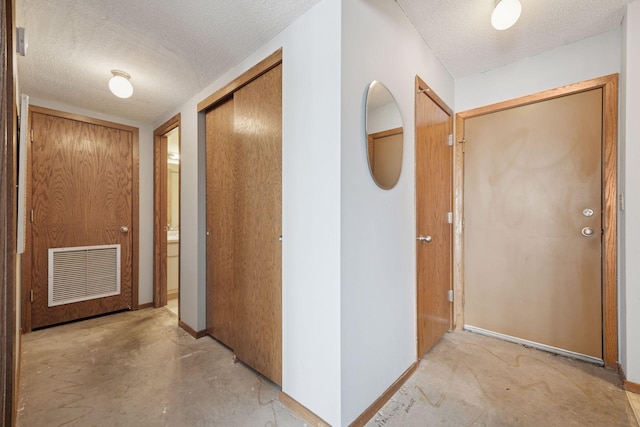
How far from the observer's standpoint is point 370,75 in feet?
4.92

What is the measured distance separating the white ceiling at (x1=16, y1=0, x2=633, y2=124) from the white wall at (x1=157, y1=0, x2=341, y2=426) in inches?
9.6

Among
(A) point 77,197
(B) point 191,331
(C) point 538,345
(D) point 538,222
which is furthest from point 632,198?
(A) point 77,197

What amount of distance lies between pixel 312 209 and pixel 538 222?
1943mm

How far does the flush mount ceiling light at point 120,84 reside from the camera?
7.13ft

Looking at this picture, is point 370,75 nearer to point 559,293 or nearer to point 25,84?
point 559,293

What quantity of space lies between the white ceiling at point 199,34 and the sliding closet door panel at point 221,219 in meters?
0.43

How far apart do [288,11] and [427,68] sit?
45.1 inches

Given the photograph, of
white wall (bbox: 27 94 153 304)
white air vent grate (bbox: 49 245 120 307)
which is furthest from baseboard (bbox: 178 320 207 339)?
white air vent grate (bbox: 49 245 120 307)

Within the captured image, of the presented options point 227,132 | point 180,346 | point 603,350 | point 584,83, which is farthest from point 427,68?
point 180,346

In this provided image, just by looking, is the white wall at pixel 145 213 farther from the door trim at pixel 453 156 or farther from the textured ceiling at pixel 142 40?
the door trim at pixel 453 156

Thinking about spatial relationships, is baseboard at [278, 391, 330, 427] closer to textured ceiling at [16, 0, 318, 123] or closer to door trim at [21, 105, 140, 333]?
A: textured ceiling at [16, 0, 318, 123]

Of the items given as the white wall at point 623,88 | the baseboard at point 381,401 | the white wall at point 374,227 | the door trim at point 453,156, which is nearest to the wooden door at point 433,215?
the door trim at point 453,156

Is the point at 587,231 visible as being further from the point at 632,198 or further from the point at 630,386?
the point at 630,386

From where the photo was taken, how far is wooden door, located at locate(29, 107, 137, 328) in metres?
2.70
